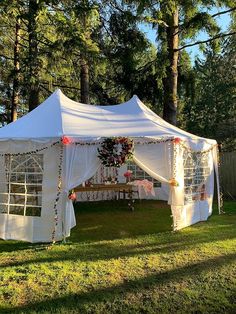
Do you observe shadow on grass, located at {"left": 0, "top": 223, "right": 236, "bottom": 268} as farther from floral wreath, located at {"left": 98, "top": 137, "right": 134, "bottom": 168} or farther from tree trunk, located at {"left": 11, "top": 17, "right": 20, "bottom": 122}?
tree trunk, located at {"left": 11, "top": 17, "right": 20, "bottom": 122}

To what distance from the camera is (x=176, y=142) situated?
8.21 metres

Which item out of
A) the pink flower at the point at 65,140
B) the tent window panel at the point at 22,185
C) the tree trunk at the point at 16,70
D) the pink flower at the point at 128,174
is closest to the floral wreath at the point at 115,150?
the pink flower at the point at 65,140

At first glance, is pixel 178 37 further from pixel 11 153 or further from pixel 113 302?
pixel 113 302

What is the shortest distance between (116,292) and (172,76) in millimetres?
9540

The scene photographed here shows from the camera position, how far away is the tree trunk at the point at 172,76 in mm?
13227

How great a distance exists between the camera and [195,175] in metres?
9.72

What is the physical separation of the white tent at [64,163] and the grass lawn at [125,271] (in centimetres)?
44

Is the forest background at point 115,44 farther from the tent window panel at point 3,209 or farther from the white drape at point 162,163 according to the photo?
the tent window panel at point 3,209

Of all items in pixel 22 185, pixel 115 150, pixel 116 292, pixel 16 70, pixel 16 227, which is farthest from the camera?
pixel 16 70

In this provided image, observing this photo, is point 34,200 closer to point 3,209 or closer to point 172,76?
point 3,209

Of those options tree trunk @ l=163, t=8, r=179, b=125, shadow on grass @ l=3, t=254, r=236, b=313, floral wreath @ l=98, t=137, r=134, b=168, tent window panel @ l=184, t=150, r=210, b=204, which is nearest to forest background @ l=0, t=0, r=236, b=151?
tree trunk @ l=163, t=8, r=179, b=125

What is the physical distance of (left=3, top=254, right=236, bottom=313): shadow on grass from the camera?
14.6ft

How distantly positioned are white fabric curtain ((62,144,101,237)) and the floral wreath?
0.14m

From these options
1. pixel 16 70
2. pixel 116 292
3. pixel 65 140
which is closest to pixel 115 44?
pixel 16 70
